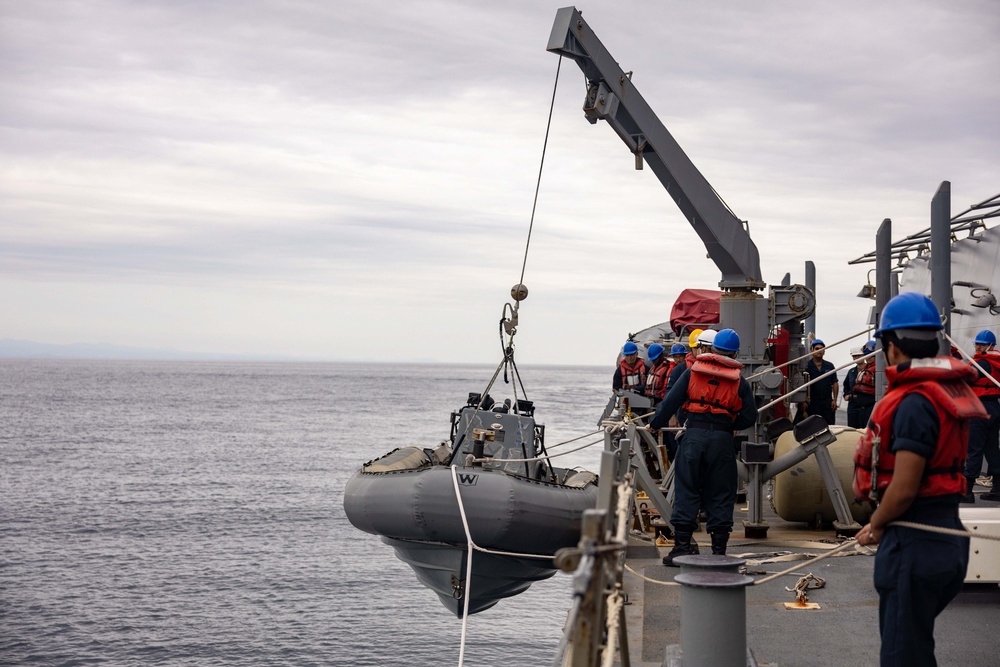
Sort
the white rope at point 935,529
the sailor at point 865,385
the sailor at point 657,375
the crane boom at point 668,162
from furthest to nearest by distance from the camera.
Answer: the sailor at point 657,375, the sailor at point 865,385, the crane boom at point 668,162, the white rope at point 935,529

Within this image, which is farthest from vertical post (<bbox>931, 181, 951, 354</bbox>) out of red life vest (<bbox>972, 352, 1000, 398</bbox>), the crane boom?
the crane boom

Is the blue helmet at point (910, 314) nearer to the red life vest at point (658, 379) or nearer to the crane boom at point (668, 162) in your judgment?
the crane boom at point (668, 162)

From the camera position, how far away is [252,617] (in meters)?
15.9

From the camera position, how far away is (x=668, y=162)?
10.7 metres

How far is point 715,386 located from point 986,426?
3.68m

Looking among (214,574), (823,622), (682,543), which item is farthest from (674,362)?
(214,574)

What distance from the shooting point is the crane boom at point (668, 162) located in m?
10.4

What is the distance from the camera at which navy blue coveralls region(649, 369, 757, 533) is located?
271 inches

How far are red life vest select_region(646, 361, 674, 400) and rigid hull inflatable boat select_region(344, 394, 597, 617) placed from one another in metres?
3.71

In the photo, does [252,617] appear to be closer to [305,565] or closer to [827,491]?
[305,565]

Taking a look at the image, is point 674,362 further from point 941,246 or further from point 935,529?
point 935,529

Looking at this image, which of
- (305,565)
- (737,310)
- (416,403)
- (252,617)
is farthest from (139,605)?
(416,403)

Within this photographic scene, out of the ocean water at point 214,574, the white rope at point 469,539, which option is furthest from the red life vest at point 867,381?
the white rope at point 469,539

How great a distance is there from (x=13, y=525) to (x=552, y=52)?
65.5 ft
